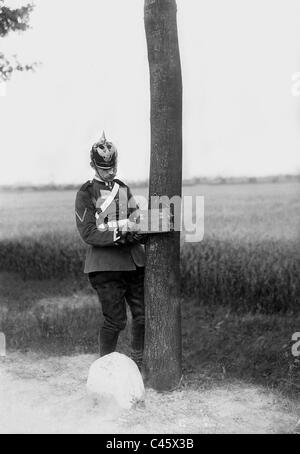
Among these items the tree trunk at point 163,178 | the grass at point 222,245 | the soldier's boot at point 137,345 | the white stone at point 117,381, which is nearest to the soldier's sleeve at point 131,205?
the tree trunk at point 163,178

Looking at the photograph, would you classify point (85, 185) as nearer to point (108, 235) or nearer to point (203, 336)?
point (108, 235)

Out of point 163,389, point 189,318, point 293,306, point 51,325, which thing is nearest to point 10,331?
point 51,325

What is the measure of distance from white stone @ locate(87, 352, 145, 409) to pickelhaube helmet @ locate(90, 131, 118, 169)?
1416mm

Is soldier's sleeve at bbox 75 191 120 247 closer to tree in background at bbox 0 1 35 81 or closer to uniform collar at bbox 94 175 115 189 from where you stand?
uniform collar at bbox 94 175 115 189

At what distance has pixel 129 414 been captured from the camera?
4.55 metres

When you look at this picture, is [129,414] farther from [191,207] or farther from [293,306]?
[191,207]

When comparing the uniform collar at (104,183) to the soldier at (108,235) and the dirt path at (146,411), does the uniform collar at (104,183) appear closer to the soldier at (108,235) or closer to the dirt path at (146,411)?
the soldier at (108,235)

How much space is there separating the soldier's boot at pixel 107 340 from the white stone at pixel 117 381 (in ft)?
0.83

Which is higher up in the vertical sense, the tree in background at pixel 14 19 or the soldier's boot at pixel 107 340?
the tree in background at pixel 14 19

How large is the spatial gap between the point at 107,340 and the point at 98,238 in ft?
2.68

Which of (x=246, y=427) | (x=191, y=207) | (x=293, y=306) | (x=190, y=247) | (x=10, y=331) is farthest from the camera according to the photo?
(x=191, y=207)

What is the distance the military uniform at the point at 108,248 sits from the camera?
4.89 metres

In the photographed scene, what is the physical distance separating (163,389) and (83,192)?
162 centimetres

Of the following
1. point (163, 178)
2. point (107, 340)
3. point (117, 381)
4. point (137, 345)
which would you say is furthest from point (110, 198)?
point (117, 381)
